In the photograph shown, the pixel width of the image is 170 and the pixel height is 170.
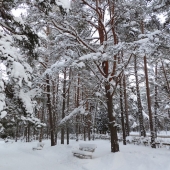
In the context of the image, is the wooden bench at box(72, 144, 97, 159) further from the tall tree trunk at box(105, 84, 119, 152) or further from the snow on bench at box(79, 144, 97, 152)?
the tall tree trunk at box(105, 84, 119, 152)

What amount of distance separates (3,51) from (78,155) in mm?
7336

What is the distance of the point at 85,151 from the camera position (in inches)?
392

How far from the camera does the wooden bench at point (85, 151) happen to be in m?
9.62

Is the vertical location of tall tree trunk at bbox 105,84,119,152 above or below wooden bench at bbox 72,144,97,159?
above

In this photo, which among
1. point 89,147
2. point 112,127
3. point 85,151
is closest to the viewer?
point 112,127

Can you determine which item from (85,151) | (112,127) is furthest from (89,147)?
(112,127)

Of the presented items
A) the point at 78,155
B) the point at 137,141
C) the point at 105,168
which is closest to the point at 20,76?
the point at 105,168

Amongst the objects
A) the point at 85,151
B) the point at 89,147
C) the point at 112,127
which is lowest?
the point at 85,151

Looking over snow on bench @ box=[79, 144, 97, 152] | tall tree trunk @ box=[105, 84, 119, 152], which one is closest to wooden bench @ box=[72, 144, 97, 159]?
snow on bench @ box=[79, 144, 97, 152]

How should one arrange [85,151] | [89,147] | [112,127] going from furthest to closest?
[89,147]
[85,151]
[112,127]

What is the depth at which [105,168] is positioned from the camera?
305 inches

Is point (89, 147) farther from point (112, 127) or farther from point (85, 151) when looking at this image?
point (112, 127)

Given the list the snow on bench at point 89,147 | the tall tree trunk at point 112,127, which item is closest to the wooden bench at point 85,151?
the snow on bench at point 89,147

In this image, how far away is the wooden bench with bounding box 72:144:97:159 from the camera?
9625mm
